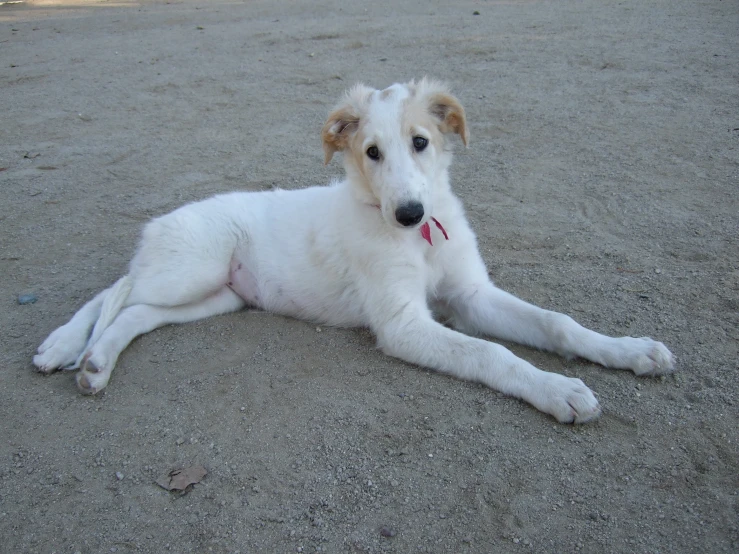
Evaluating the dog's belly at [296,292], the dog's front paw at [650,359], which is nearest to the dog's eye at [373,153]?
the dog's belly at [296,292]

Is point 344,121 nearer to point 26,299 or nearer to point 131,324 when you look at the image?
point 131,324

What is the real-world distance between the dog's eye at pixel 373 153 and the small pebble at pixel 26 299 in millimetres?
2515

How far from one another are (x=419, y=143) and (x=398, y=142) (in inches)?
5.3

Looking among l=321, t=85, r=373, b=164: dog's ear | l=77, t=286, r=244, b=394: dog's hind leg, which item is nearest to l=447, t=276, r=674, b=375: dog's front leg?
l=321, t=85, r=373, b=164: dog's ear

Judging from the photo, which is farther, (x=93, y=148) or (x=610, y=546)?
(x=93, y=148)

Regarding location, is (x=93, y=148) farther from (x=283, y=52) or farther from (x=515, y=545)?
(x=515, y=545)

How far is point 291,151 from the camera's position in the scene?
6.20 m

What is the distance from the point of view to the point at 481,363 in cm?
314

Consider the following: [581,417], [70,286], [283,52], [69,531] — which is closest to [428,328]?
[581,417]

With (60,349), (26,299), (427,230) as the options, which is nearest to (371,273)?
(427,230)

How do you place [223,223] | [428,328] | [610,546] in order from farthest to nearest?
[223,223] < [428,328] < [610,546]

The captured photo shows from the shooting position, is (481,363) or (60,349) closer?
(481,363)

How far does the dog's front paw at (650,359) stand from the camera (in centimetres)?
306

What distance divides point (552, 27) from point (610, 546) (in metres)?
9.19
